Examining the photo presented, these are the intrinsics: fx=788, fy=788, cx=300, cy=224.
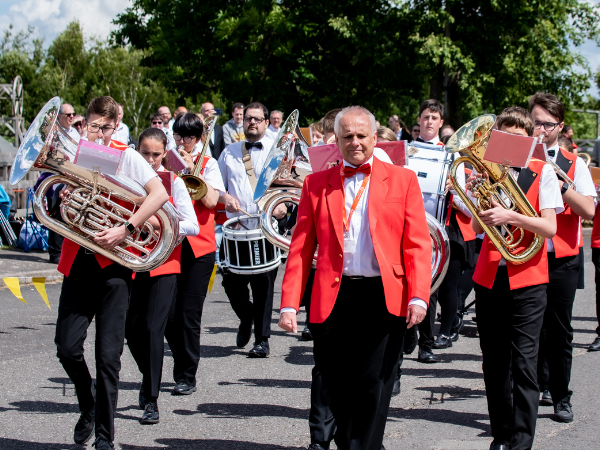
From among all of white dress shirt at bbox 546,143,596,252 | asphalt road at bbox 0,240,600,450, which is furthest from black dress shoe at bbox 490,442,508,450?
white dress shirt at bbox 546,143,596,252

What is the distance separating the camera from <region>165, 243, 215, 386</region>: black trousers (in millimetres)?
5570

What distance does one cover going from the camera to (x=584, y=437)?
4652mm

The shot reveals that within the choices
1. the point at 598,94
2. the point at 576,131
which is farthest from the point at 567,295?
the point at 576,131

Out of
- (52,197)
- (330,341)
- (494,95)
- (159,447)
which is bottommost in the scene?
(159,447)

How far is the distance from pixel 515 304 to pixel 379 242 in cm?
110

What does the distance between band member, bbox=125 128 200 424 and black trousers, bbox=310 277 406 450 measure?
1.51m

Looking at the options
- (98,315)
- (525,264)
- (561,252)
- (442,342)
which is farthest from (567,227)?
(98,315)

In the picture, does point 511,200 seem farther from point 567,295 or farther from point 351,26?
point 351,26

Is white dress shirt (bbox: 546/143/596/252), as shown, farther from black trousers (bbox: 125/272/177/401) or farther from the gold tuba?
black trousers (bbox: 125/272/177/401)

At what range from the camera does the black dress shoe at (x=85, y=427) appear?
4332mm

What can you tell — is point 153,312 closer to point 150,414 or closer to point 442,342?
point 150,414

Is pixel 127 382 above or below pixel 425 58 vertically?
below

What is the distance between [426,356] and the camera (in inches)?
259

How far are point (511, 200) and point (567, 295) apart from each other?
1005 millimetres
